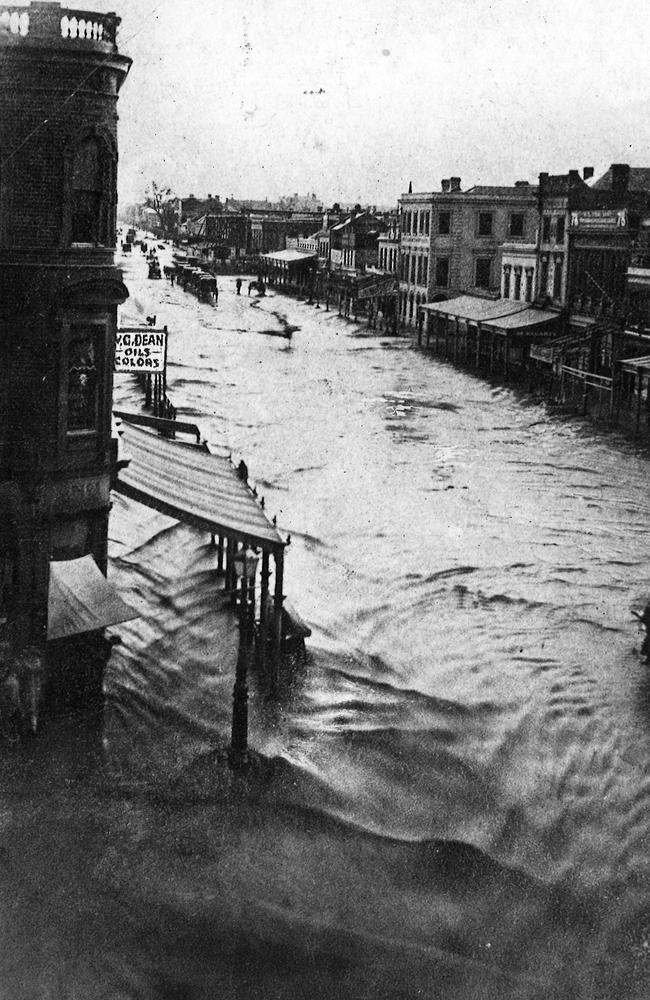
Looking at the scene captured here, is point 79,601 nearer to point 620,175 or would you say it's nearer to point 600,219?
point 600,219

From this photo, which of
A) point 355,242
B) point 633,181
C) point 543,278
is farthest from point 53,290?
point 355,242

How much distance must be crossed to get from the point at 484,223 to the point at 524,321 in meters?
21.0

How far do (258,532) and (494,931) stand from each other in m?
7.09

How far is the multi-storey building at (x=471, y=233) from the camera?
7156 cm

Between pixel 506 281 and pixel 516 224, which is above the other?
pixel 516 224

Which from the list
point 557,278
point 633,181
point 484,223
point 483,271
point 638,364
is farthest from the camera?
point 483,271

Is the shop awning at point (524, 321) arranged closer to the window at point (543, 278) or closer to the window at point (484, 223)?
the window at point (543, 278)

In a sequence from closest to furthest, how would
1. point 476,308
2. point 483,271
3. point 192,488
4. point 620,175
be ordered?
point 192,488 < point 620,175 < point 476,308 < point 483,271

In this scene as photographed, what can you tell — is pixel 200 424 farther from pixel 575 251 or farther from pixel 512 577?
pixel 575 251

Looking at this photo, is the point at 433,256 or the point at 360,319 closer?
the point at 433,256

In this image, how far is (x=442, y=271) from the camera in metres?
72.6

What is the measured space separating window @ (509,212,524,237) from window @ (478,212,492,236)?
1.41 m

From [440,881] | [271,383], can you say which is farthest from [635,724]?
[271,383]

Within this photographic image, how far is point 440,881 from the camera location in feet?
39.4
